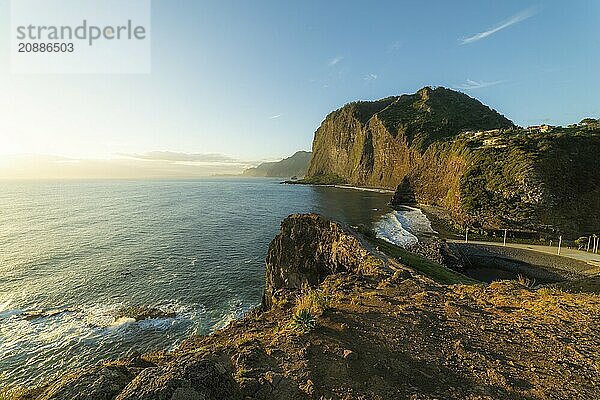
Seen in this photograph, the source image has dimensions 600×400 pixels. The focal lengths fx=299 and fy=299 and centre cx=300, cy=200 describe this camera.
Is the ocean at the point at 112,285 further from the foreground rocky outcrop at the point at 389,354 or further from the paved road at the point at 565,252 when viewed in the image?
the paved road at the point at 565,252

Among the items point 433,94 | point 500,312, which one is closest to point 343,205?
point 500,312

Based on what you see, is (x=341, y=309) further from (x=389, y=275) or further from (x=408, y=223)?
(x=408, y=223)

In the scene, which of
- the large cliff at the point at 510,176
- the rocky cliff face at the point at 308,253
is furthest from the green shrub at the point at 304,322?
the large cliff at the point at 510,176

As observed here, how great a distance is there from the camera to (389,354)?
8.07 meters

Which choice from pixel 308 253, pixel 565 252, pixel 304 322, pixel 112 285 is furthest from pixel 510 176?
pixel 112 285

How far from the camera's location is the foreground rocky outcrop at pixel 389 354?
520cm

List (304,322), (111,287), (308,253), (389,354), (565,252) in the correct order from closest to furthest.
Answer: (389,354) → (304,322) → (308,253) → (111,287) → (565,252)

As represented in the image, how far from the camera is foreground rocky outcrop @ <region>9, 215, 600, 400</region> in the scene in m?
5.20

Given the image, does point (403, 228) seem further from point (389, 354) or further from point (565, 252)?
point (389, 354)

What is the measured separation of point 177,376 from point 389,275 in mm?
12857

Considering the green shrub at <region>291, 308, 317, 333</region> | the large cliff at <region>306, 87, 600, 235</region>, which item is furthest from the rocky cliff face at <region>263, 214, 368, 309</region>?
the large cliff at <region>306, 87, 600, 235</region>

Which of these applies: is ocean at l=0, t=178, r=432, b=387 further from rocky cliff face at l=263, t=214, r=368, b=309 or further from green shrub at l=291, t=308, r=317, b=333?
green shrub at l=291, t=308, r=317, b=333

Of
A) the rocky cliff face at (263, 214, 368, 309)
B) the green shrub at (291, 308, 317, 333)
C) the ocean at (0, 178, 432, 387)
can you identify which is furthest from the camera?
the ocean at (0, 178, 432, 387)

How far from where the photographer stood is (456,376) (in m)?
7.12
